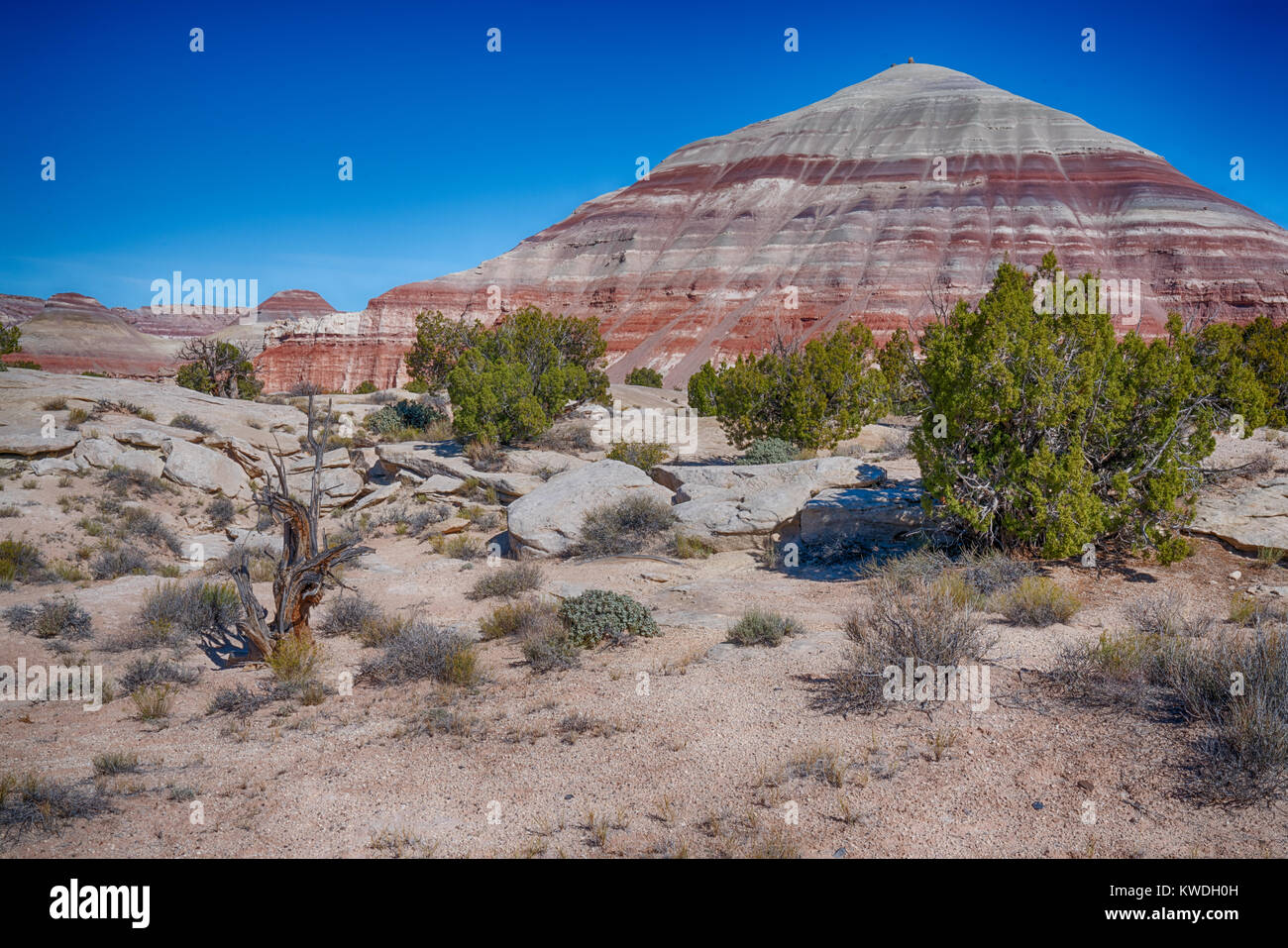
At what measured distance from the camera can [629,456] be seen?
17.2 m

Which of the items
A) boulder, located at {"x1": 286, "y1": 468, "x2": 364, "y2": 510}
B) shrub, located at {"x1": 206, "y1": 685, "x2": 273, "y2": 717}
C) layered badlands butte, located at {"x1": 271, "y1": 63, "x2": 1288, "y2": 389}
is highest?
layered badlands butte, located at {"x1": 271, "y1": 63, "x2": 1288, "y2": 389}

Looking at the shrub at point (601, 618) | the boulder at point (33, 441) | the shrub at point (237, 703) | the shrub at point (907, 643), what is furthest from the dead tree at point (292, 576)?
the boulder at point (33, 441)

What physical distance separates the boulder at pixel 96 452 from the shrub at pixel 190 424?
2.38m

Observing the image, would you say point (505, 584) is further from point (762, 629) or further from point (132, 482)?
point (132, 482)

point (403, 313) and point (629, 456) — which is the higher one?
point (403, 313)

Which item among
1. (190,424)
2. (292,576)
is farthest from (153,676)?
(190,424)

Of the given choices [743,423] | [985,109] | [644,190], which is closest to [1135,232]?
[985,109]

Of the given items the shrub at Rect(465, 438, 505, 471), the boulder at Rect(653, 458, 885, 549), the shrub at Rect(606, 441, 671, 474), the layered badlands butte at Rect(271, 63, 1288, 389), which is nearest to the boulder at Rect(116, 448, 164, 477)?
the shrub at Rect(465, 438, 505, 471)

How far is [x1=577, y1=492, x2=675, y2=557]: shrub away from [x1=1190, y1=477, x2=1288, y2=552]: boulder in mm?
7387

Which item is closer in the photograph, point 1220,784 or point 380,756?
point 1220,784

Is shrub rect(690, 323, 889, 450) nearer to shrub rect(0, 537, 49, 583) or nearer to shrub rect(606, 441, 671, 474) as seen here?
shrub rect(606, 441, 671, 474)

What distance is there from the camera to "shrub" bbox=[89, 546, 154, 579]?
438 inches
